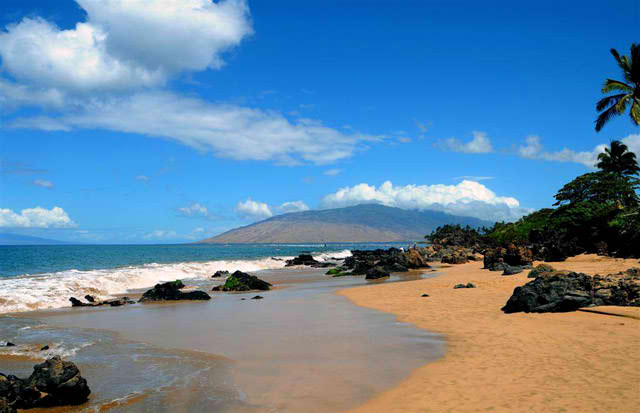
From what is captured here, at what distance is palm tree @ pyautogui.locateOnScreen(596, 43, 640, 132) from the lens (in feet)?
106

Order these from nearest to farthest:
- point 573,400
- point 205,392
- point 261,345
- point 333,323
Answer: point 573,400 → point 205,392 → point 261,345 → point 333,323

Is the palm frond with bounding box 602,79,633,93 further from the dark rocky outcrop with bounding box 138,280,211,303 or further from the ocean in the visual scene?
the dark rocky outcrop with bounding box 138,280,211,303

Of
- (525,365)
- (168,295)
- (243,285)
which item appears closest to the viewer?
(525,365)

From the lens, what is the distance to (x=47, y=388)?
20.7ft

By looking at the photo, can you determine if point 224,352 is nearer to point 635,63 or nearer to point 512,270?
point 512,270

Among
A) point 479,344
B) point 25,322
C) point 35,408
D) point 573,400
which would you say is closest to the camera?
point 573,400

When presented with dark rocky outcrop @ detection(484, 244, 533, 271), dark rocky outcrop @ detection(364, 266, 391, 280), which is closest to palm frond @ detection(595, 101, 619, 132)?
dark rocky outcrop @ detection(484, 244, 533, 271)

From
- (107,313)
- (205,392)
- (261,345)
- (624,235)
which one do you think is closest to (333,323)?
(261,345)

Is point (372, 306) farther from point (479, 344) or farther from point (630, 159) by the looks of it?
point (630, 159)

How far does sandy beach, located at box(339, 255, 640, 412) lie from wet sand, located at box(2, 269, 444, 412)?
25.3 inches

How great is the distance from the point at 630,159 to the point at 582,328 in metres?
55.7

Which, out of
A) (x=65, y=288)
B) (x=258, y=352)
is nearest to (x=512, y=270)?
(x=258, y=352)

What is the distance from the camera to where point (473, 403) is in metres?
6.05

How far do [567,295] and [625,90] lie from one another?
97.4ft
